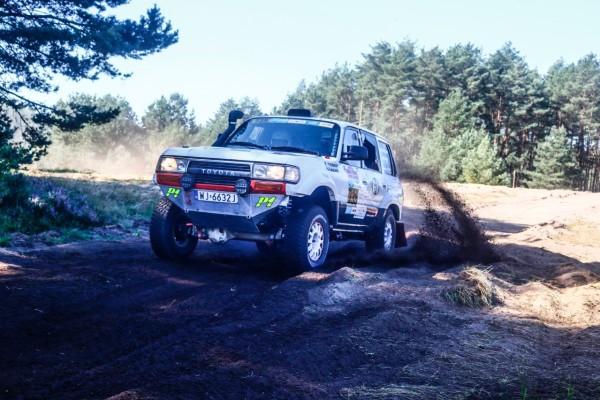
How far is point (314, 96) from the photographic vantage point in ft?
246

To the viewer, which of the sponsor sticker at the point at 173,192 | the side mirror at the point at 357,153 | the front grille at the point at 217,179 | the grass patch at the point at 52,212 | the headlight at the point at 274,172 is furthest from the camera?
the grass patch at the point at 52,212

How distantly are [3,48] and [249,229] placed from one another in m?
12.1

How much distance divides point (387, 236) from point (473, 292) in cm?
426

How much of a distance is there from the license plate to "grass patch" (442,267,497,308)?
2.80m

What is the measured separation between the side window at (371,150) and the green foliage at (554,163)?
51.2 m

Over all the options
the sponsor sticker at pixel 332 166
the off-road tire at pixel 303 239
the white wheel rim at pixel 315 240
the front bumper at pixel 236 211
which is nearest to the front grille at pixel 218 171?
the front bumper at pixel 236 211

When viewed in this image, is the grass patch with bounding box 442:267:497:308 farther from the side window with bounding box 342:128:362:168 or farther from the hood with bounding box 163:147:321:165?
the side window with bounding box 342:128:362:168

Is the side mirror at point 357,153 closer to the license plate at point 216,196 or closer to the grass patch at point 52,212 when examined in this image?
the license plate at point 216,196

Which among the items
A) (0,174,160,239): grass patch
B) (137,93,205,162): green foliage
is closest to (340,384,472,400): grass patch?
(0,174,160,239): grass patch

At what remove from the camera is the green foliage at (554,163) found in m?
55.4

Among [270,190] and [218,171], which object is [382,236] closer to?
[270,190]

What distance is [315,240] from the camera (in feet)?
25.1

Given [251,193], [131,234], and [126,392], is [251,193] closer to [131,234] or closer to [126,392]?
[126,392]

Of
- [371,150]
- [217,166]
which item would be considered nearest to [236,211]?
[217,166]
